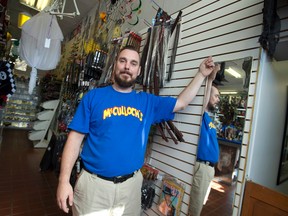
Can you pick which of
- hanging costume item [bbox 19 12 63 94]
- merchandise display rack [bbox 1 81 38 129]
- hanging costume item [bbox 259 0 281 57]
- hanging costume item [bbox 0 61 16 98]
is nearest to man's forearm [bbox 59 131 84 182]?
A: hanging costume item [bbox 259 0 281 57]

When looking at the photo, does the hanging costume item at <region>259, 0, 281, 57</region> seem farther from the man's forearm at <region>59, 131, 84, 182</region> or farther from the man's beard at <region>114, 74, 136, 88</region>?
the man's forearm at <region>59, 131, 84, 182</region>

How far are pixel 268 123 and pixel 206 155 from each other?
1.64ft

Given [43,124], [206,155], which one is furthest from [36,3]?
[206,155]

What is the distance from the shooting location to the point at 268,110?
4.43 feet

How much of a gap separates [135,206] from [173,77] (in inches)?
50.2

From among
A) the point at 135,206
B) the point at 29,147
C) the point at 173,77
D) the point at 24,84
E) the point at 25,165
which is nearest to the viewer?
the point at 135,206

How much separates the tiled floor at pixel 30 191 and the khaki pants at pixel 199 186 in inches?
2.4

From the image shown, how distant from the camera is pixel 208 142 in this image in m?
1.54

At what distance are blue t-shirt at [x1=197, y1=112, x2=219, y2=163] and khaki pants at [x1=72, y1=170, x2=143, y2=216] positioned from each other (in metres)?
0.61

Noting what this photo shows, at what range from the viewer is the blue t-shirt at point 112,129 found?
146 cm

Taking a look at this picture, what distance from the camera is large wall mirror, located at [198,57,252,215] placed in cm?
131

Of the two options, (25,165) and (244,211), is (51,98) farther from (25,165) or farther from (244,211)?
(244,211)

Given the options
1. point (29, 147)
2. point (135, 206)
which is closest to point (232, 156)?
point (135, 206)

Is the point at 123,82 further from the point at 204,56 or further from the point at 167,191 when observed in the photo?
the point at 167,191
